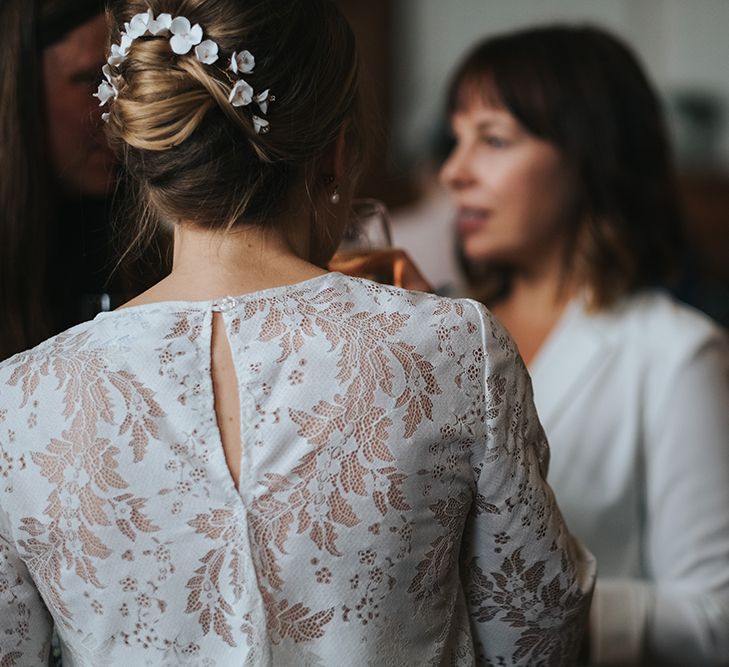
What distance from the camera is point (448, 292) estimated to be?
2.01 m

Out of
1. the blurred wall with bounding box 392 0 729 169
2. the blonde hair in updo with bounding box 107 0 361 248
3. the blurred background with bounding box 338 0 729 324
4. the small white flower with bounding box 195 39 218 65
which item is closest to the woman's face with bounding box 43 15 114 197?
the blonde hair in updo with bounding box 107 0 361 248

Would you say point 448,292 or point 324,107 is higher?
point 324,107

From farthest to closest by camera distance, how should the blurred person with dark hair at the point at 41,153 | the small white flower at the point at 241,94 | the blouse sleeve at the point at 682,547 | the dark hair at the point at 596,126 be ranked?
1. the dark hair at the point at 596,126
2. the blouse sleeve at the point at 682,547
3. the blurred person with dark hair at the point at 41,153
4. the small white flower at the point at 241,94

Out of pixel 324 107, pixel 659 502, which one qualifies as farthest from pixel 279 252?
pixel 659 502

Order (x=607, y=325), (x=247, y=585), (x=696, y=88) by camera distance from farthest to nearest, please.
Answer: (x=696, y=88) < (x=607, y=325) < (x=247, y=585)

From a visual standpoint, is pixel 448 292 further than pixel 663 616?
Yes

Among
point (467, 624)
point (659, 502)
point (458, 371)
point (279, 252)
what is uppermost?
point (279, 252)

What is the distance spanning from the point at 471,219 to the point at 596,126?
278mm

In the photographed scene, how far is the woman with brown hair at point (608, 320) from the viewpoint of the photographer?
1642mm

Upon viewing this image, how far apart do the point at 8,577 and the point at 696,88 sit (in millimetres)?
5192

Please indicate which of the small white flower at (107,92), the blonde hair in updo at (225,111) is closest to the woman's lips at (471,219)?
the blonde hair in updo at (225,111)

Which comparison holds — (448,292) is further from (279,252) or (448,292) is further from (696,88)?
(696,88)

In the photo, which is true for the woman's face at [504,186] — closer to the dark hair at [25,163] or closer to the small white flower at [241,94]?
the dark hair at [25,163]

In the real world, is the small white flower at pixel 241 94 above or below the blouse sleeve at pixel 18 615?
above
